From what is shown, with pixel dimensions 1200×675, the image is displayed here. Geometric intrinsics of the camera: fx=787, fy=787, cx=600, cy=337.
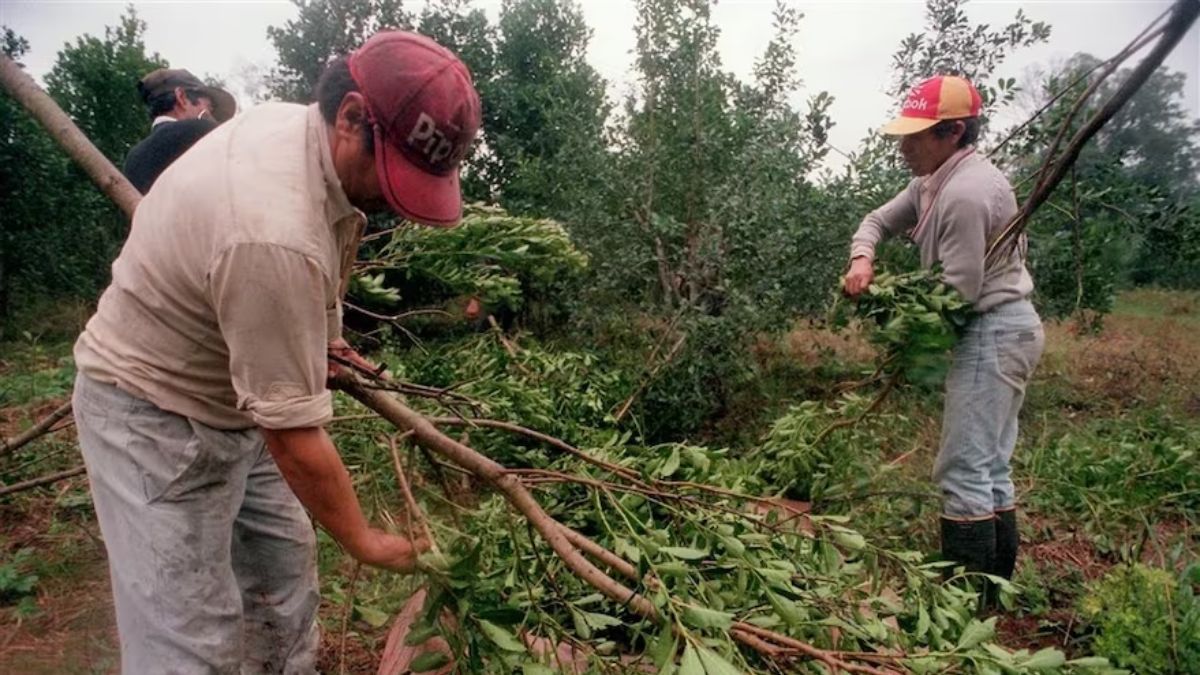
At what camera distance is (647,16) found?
6.43m

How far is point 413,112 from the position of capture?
1.59 m

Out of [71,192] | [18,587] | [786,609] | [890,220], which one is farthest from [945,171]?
[71,192]

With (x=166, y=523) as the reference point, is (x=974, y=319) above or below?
above

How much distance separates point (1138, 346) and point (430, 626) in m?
10.8

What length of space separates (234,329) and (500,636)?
2.79 feet

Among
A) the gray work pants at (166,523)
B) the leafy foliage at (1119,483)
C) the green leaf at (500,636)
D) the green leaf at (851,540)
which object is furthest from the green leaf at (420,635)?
the leafy foliage at (1119,483)

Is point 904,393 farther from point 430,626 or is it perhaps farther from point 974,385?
point 430,626

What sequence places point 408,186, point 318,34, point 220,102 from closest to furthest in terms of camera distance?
point 408,186 → point 220,102 → point 318,34

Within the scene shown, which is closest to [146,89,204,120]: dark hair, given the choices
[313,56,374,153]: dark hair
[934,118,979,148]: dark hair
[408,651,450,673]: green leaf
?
[313,56,374,153]: dark hair

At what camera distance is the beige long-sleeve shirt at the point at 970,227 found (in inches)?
115

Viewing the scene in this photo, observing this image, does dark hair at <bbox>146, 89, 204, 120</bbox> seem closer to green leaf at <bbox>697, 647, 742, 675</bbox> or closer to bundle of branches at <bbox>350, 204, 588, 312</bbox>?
bundle of branches at <bbox>350, 204, 588, 312</bbox>

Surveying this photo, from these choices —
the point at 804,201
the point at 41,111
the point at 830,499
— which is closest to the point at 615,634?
the point at 830,499

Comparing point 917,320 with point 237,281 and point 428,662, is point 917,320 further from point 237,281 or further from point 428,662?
point 237,281

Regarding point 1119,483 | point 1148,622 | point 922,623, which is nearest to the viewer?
point 922,623
